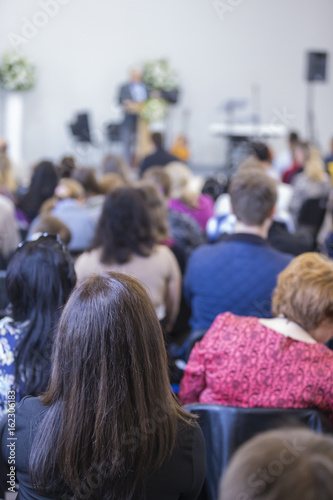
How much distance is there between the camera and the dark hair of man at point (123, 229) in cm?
261

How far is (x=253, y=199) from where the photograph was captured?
2.52 metres

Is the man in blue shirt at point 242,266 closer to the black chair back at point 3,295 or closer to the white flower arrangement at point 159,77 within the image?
the black chair back at point 3,295

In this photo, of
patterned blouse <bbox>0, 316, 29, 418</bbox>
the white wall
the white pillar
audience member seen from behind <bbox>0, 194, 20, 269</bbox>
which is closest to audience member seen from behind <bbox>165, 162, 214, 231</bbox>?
audience member seen from behind <bbox>0, 194, 20, 269</bbox>

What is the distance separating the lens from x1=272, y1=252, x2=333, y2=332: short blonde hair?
1695mm

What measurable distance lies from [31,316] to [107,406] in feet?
2.33

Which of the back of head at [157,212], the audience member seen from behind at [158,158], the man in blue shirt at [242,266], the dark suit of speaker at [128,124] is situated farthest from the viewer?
the dark suit of speaker at [128,124]

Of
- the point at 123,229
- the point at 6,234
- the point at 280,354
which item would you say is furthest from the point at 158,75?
the point at 280,354

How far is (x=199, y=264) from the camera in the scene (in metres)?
2.45

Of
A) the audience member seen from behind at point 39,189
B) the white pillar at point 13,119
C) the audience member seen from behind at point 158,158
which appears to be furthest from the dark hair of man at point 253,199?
the white pillar at point 13,119

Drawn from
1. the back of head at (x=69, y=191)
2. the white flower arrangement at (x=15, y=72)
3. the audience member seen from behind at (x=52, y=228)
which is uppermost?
the white flower arrangement at (x=15, y=72)

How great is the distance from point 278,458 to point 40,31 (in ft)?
36.2

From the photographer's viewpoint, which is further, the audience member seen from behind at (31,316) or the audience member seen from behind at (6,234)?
the audience member seen from behind at (6,234)

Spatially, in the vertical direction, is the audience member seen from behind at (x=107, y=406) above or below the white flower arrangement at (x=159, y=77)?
below

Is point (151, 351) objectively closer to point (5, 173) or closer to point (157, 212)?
point (157, 212)
